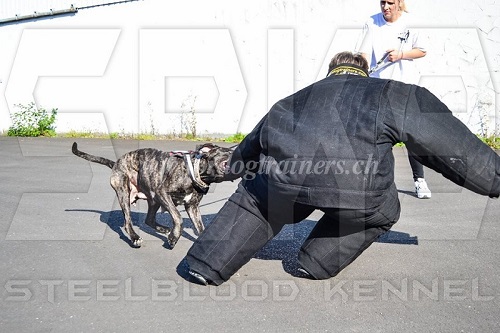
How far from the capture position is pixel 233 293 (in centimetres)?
460

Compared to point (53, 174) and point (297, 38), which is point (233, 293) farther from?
point (297, 38)

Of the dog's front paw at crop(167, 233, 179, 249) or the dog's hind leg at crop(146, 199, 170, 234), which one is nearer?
the dog's front paw at crop(167, 233, 179, 249)

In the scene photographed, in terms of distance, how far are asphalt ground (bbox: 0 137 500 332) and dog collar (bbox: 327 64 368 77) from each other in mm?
1465

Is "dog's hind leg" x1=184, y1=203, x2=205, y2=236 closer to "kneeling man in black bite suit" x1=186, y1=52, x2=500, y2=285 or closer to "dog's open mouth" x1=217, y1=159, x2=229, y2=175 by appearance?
"dog's open mouth" x1=217, y1=159, x2=229, y2=175

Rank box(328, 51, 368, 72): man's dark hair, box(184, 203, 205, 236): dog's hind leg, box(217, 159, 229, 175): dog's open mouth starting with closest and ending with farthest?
box(328, 51, 368, 72): man's dark hair < box(217, 159, 229, 175): dog's open mouth < box(184, 203, 205, 236): dog's hind leg

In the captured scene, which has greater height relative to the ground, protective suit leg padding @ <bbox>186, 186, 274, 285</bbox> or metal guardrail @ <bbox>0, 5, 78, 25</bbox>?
protective suit leg padding @ <bbox>186, 186, 274, 285</bbox>

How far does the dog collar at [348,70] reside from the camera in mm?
4524

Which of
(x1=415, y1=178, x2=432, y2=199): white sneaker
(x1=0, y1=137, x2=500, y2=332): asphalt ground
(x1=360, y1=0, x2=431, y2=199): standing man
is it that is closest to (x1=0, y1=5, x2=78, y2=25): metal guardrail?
(x1=0, y1=137, x2=500, y2=332): asphalt ground

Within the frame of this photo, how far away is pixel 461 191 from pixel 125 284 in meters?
4.65

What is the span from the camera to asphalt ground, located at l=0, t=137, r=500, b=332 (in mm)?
4090

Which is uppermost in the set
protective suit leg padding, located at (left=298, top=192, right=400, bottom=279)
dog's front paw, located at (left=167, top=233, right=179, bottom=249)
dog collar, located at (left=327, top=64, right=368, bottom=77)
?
dog collar, located at (left=327, top=64, right=368, bottom=77)

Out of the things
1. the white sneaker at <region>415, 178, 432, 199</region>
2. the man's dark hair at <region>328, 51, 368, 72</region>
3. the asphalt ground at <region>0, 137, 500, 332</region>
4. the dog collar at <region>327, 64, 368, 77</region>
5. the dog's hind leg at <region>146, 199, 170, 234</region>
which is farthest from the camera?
the white sneaker at <region>415, 178, 432, 199</region>

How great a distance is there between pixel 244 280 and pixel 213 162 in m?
1.10

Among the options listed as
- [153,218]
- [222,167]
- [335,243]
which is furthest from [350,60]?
[153,218]
